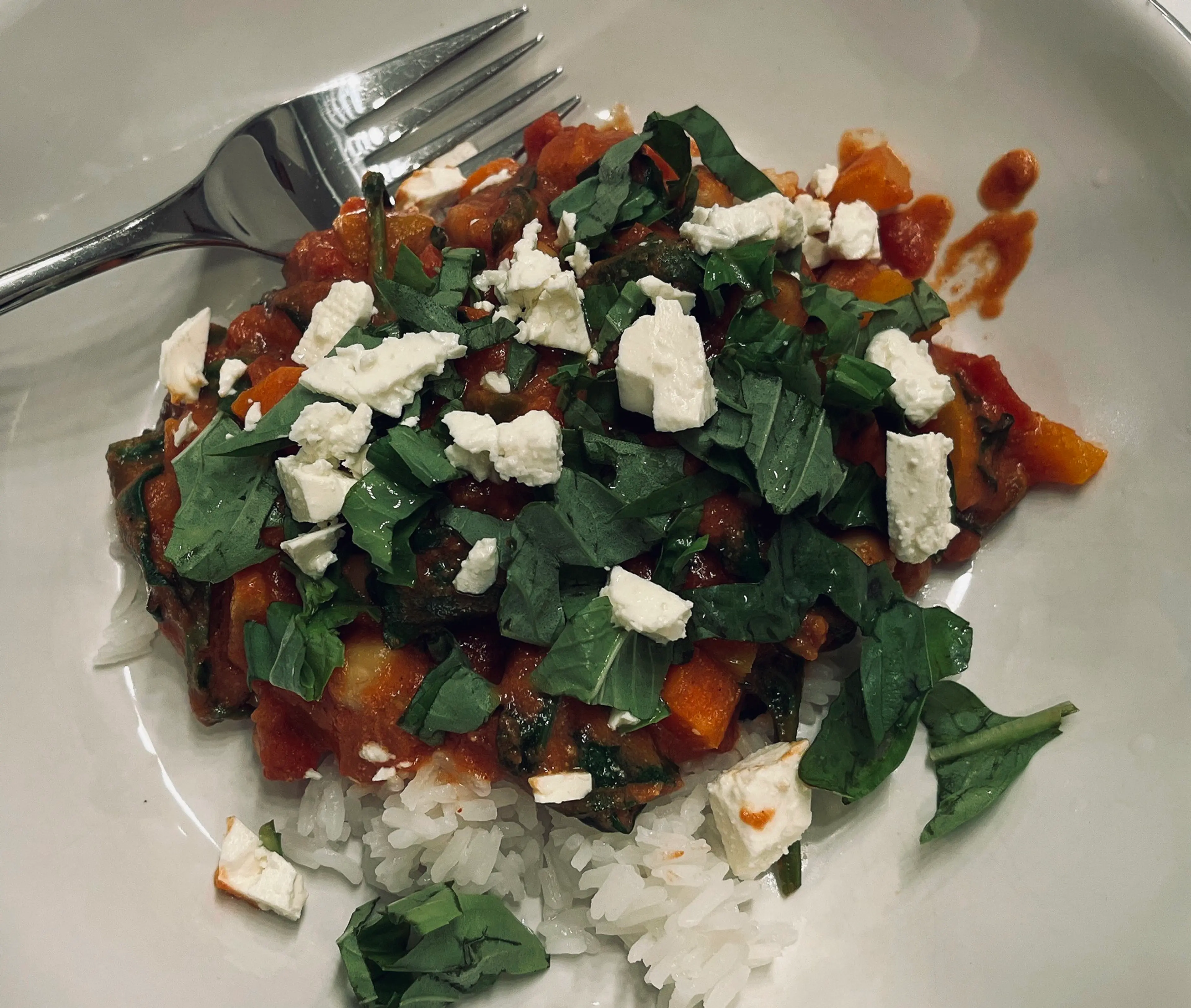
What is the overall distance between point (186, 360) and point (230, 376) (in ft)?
0.76

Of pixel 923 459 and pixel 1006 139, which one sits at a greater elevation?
pixel 1006 139

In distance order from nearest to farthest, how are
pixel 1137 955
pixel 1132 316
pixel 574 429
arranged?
pixel 1137 955 < pixel 574 429 < pixel 1132 316

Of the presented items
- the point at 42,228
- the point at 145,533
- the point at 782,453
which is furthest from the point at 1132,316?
the point at 42,228

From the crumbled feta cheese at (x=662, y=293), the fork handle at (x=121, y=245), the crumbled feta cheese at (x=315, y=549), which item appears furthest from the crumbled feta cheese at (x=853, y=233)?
the fork handle at (x=121, y=245)

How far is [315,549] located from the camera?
90.2 inches

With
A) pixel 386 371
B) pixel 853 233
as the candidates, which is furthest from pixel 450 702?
pixel 853 233

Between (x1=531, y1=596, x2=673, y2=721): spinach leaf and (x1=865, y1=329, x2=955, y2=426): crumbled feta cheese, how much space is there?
1.00m

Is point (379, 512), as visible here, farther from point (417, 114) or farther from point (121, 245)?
point (417, 114)

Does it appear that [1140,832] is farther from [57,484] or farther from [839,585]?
[57,484]

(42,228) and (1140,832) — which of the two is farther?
(42,228)

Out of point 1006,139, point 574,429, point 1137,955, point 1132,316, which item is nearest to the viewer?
point 1137,955

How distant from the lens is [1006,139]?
2828 mm

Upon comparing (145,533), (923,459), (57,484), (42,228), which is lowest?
(57,484)

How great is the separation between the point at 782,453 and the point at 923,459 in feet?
1.32
